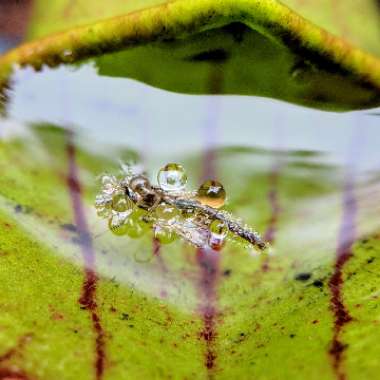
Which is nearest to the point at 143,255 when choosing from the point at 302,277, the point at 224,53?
the point at 302,277

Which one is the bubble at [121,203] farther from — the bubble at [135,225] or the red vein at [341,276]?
the red vein at [341,276]

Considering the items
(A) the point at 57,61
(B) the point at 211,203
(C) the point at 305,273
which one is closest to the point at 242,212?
(B) the point at 211,203

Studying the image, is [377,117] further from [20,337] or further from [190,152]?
[20,337]

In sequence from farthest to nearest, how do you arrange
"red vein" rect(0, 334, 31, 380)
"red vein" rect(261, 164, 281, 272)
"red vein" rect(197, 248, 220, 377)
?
"red vein" rect(261, 164, 281, 272) < "red vein" rect(197, 248, 220, 377) < "red vein" rect(0, 334, 31, 380)

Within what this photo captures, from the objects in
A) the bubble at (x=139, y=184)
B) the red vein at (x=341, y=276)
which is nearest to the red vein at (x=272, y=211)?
the red vein at (x=341, y=276)

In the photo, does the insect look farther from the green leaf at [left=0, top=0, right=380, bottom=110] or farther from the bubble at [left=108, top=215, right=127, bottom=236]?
the green leaf at [left=0, top=0, right=380, bottom=110]

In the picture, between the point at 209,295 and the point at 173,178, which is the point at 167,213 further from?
the point at 209,295

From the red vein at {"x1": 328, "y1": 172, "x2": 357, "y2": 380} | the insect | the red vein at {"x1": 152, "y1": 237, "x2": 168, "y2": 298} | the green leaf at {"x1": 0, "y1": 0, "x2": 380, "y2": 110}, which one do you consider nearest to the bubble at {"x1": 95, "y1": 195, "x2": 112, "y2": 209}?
the insect
